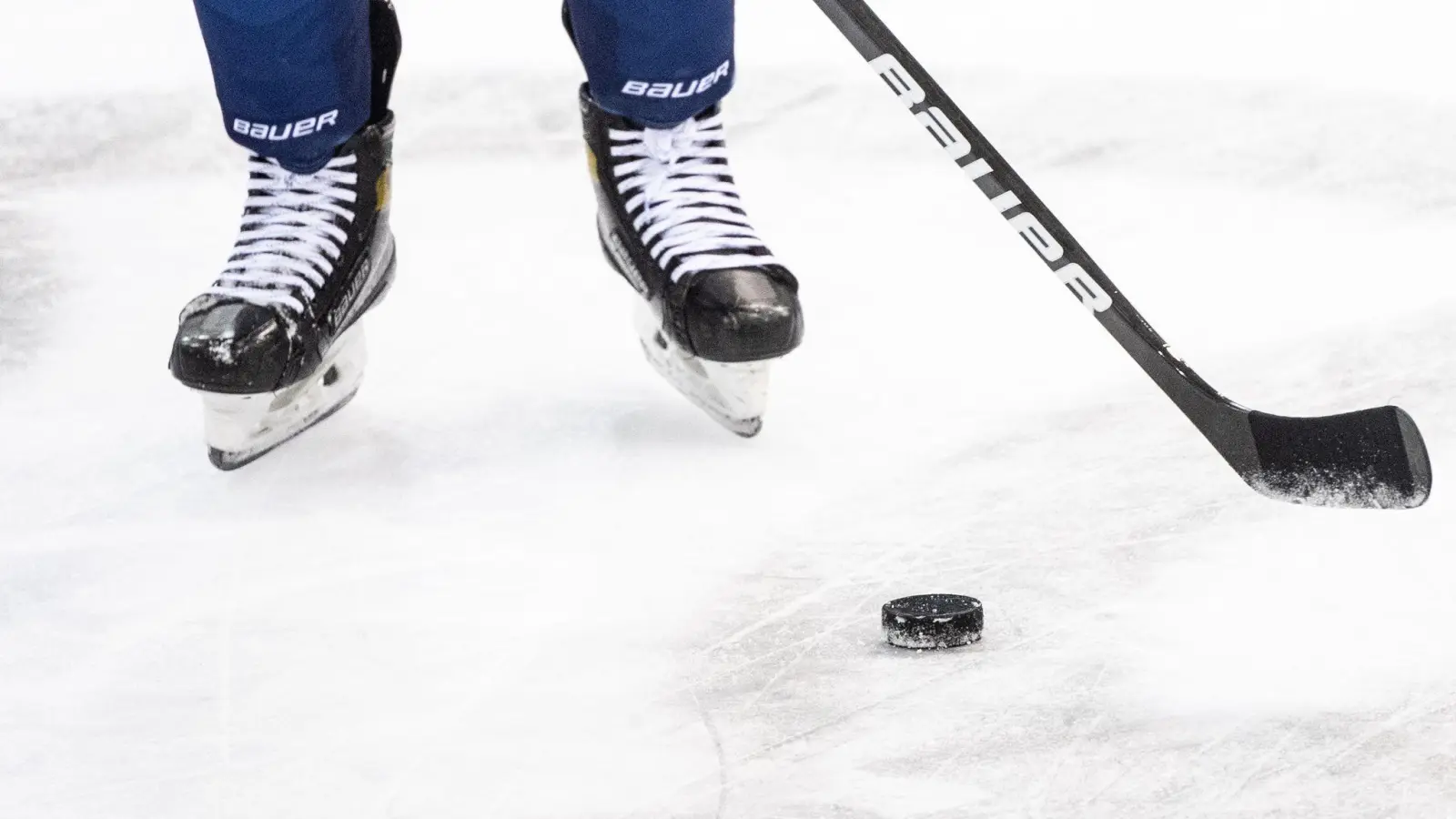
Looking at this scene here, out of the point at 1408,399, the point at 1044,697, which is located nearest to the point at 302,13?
the point at 1044,697

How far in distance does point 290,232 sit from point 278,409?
0.48 ft

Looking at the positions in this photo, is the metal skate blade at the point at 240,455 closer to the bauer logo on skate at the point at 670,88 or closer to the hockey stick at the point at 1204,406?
the bauer logo on skate at the point at 670,88

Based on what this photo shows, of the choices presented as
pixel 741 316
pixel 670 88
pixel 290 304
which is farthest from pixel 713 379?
pixel 290 304

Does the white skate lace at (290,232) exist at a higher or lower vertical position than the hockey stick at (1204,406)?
lower

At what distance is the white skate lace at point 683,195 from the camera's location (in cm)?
147

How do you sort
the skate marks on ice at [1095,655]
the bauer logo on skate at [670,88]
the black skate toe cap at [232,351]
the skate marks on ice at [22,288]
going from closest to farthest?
the skate marks on ice at [1095,655] < the black skate toe cap at [232,351] < the bauer logo on skate at [670,88] < the skate marks on ice at [22,288]

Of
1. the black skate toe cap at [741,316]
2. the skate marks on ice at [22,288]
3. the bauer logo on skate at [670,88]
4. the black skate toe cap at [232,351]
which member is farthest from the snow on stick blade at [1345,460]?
the skate marks on ice at [22,288]

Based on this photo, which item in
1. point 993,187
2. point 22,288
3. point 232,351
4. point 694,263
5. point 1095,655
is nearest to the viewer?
point 1095,655

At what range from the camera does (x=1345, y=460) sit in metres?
1.09

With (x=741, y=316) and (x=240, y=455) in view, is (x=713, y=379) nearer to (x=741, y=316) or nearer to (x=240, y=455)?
(x=741, y=316)

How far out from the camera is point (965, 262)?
1.96 meters

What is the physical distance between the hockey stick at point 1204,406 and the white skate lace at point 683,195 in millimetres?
224

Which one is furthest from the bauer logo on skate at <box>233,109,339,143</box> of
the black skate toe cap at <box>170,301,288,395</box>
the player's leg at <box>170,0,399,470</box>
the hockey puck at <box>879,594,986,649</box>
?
the hockey puck at <box>879,594,986,649</box>

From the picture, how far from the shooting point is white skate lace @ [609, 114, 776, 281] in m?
1.47
